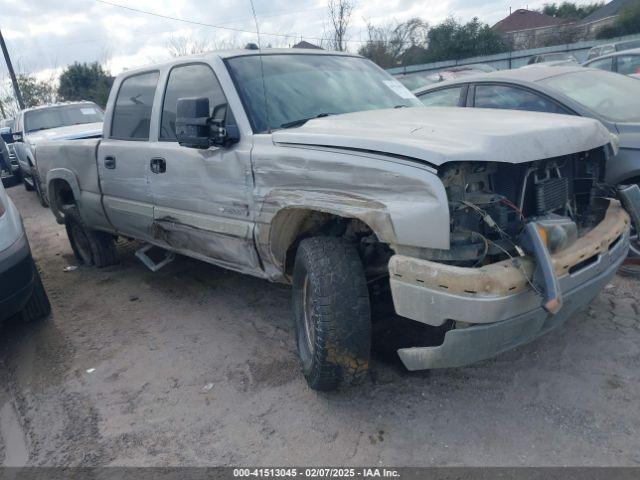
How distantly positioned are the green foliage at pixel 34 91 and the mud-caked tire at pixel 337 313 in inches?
1177

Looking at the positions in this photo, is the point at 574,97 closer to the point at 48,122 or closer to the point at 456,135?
the point at 456,135

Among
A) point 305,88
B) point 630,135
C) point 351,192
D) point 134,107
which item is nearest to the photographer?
point 351,192

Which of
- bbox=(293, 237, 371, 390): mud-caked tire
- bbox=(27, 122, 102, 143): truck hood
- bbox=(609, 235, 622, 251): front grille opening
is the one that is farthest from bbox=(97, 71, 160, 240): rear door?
bbox=(27, 122, 102, 143): truck hood

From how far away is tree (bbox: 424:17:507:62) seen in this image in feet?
111

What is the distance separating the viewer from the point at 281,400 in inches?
122

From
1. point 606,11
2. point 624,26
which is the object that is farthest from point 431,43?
point 606,11

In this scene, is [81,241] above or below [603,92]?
below

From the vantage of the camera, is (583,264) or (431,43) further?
(431,43)

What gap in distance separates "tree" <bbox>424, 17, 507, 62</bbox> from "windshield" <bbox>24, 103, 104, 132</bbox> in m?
28.3

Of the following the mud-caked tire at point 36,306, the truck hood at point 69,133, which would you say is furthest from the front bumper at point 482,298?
the truck hood at point 69,133

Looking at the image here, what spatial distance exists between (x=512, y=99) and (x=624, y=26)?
36.1 m

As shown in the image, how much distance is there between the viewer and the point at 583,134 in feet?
9.04

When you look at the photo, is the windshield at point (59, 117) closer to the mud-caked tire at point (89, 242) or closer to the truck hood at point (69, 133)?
the truck hood at point (69, 133)

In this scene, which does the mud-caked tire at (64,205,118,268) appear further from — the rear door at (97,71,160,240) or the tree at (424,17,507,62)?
the tree at (424,17,507,62)
